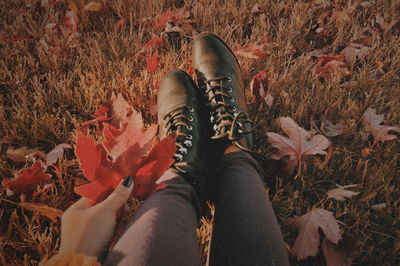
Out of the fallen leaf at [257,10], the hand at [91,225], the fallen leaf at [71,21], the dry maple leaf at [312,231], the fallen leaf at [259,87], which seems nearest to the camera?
the hand at [91,225]

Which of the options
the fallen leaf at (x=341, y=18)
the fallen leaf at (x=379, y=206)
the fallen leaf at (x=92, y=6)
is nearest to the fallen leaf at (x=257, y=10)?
the fallen leaf at (x=341, y=18)

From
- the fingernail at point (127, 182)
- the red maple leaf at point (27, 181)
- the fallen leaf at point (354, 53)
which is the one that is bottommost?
the red maple leaf at point (27, 181)

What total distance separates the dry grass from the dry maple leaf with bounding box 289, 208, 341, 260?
7 centimetres

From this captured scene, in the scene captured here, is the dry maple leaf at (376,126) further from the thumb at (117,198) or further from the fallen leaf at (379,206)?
the thumb at (117,198)

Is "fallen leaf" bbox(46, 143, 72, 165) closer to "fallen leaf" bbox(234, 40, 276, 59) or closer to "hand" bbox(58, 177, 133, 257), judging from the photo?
"hand" bbox(58, 177, 133, 257)

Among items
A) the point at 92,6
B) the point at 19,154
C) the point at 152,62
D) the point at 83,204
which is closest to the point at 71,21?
the point at 92,6

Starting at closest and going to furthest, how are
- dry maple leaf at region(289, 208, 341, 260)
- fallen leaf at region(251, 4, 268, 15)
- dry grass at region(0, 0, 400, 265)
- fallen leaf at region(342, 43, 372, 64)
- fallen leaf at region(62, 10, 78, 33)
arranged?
dry maple leaf at region(289, 208, 341, 260) < dry grass at region(0, 0, 400, 265) < fallen leaf at region(342, 43, 372, 64) < fallen leaf at region(62, 10, 78, 33) < fallen leaf at region(251, 4, 268, 15)

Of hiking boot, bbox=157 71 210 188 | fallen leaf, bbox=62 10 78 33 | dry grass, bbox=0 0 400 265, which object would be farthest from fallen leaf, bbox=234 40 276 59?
fallen leaf, bbox=62 10 78 33

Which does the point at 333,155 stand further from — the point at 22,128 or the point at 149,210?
the point at 22,128

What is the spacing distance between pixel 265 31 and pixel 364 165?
3.73ft

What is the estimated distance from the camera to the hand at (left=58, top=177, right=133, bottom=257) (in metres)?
0.58

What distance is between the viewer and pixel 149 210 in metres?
0.73

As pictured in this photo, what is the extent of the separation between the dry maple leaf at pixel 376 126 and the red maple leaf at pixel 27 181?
1.52 metres

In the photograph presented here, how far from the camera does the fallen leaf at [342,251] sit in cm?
79
